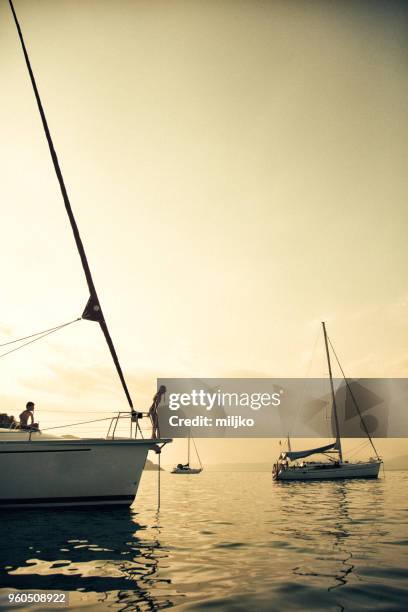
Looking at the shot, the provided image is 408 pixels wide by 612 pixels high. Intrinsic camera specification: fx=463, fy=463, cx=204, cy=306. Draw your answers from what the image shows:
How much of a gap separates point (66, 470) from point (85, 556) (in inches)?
212

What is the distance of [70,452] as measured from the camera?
44.2 feet

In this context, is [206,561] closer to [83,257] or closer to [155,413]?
[155,413]

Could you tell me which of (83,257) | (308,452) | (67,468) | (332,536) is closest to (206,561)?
(332,536)

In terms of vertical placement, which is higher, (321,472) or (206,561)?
(206,561)

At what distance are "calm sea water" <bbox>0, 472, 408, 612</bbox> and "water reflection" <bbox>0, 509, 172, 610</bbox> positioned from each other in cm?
2

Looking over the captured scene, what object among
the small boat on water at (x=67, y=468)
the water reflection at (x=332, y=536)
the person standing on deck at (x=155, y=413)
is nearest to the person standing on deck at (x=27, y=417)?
the small boat on water at (x=67, y=468)

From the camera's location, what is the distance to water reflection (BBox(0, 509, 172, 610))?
646cm

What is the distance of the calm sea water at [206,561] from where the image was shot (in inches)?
229

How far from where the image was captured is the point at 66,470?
13.5 metres

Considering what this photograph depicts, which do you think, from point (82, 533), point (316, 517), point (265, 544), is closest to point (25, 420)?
point (82, 533)

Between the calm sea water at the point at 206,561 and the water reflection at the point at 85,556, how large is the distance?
0.06ft

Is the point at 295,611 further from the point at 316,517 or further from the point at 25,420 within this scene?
the point at 25,420

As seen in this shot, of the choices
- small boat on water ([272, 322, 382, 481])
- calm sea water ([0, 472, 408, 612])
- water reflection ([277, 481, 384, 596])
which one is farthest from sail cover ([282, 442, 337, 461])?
calm sea water ([0, 472, 408, 612])

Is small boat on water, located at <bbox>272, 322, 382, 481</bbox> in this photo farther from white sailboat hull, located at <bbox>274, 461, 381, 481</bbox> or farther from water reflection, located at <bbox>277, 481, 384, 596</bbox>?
water reflection, located at <bbox>277, 481, 384, 596</bbox>
